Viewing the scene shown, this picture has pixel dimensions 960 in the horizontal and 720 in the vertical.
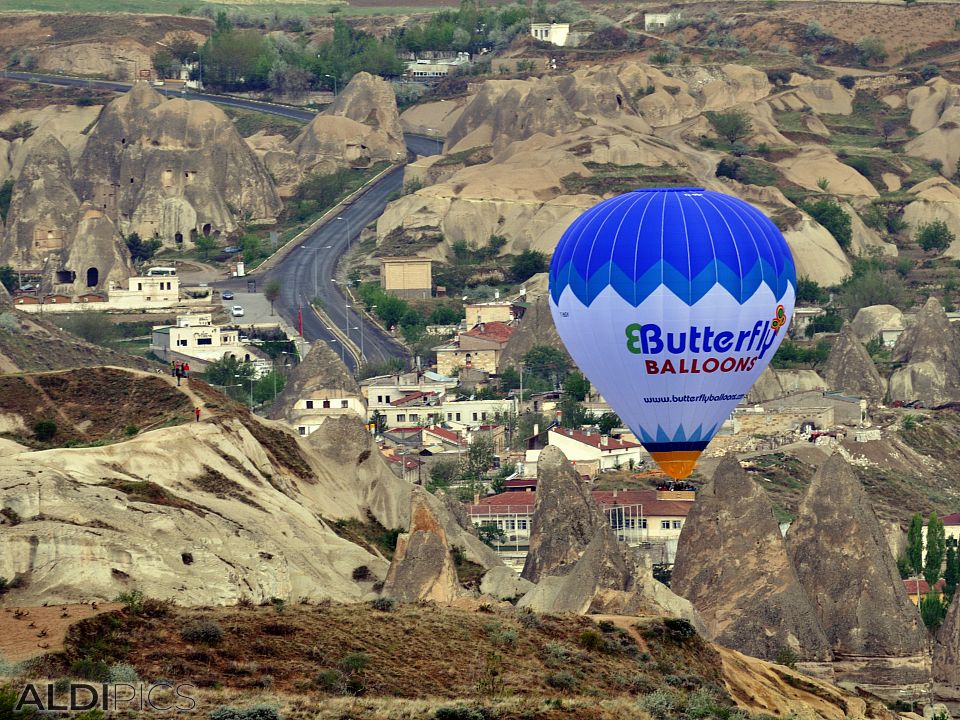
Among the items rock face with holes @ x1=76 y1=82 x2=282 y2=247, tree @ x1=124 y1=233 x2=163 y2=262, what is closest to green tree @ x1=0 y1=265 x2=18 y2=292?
tree @ x1=124 y1=233 x2=163 y2=262

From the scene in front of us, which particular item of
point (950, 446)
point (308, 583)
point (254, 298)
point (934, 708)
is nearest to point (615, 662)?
point (308, 583)

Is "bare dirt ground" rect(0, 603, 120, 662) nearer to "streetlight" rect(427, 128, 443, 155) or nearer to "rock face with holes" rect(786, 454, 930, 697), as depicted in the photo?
"rock face with holes" rect(786, 454, 930, 697)

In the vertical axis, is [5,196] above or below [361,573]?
below

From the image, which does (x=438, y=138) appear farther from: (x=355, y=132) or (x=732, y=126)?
(x=732, y=126)

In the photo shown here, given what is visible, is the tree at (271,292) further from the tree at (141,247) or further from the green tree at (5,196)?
the green tree at (5,196)

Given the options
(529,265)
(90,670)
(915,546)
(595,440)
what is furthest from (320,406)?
(90,670)

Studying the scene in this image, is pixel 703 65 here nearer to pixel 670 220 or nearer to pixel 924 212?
pixel 924 212
